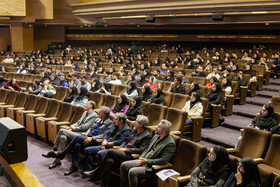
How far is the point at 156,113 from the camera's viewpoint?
11.5 ft

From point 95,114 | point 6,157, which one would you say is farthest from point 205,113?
point 6,157

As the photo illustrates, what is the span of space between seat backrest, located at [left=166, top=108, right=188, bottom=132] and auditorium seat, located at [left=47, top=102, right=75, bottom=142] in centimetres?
131

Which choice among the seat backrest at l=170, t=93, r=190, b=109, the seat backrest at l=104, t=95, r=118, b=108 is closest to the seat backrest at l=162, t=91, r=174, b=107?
the seat backrest at l=170, t=93, r=190, b=109

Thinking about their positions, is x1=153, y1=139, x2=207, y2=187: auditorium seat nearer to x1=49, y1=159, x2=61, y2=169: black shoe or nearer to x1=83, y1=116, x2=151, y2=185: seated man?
x1=83, y1=116, x2=151, y2=185: seated man

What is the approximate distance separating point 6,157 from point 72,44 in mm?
11797

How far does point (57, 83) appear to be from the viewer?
18.9 feet

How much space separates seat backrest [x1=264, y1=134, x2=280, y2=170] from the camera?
2.34 metres

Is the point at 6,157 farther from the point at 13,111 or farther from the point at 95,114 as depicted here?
A: the point at 13,111

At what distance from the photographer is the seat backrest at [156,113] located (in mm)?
3424

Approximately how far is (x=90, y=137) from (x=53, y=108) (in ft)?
4.29

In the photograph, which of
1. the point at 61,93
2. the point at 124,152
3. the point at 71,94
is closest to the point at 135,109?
the point at 124,152

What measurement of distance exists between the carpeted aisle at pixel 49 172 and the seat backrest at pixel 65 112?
416mm

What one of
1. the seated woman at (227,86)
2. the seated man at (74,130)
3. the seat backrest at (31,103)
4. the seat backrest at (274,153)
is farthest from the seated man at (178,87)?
the seat backrest at (31,103)

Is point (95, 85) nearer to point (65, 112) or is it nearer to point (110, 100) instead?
point (110, 100)
